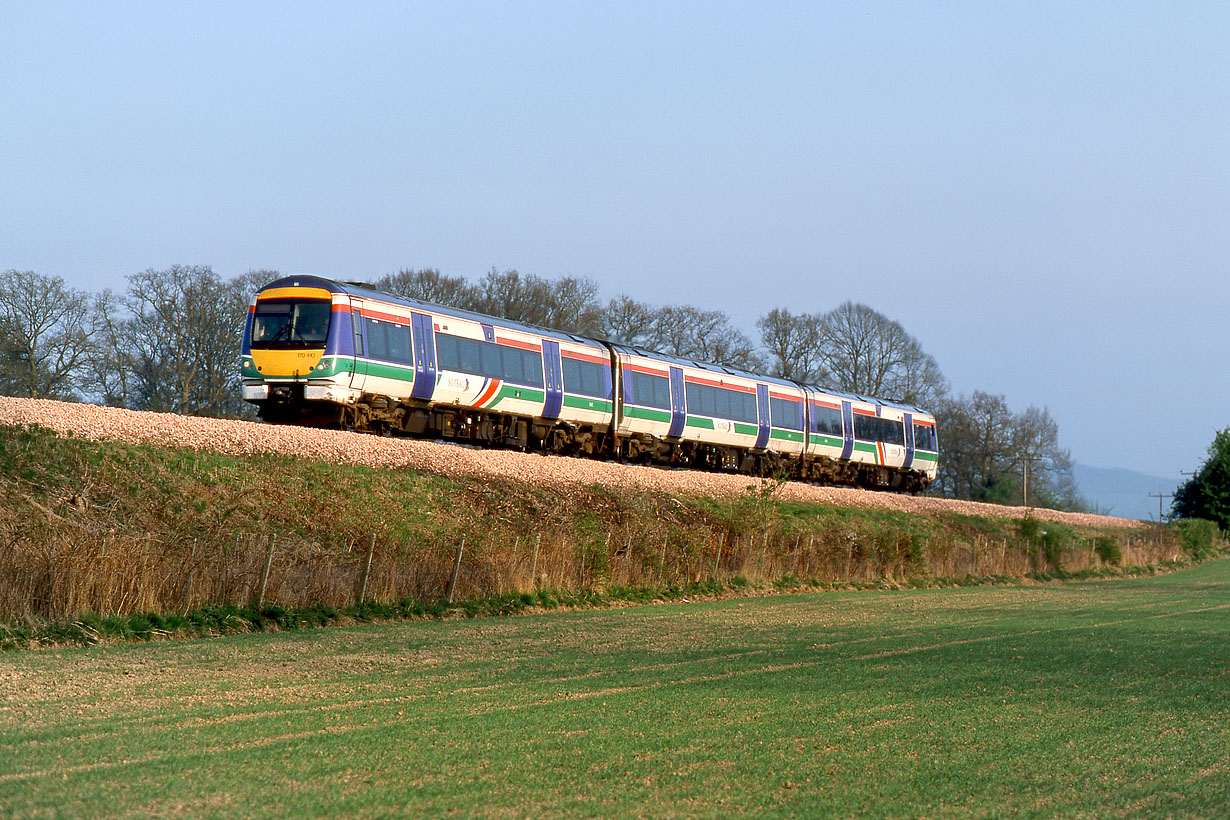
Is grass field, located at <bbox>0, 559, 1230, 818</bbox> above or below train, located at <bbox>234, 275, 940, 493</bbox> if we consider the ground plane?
below

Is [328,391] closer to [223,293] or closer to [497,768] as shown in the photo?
[497,768]

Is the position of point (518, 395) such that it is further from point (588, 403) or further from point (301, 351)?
point (301, 351)

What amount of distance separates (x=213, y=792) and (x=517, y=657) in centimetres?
608

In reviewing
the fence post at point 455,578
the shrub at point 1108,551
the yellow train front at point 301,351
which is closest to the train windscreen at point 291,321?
the yellow train front at point 301,351

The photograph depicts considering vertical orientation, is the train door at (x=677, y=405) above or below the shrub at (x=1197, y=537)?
above

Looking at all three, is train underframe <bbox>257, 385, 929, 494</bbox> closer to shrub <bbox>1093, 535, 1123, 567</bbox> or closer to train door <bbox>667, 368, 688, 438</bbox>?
train door <bbox>667, 368, 688, 438</bbox>

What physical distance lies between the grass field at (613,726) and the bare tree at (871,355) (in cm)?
5847

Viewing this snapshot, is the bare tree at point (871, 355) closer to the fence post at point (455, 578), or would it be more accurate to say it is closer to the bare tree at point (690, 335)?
the bare tree at point (690, 335)

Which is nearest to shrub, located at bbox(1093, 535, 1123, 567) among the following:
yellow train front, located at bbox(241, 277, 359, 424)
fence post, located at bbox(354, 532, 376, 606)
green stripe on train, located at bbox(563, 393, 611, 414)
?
green stripe on train, located at bbox(563, 393, 611, 414)

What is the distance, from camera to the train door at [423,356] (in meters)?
26.0

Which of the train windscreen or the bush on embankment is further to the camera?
the train windscreen

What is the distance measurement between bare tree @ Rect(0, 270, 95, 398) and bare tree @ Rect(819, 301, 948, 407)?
42198 millimetres

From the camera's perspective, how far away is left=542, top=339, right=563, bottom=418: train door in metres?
30.1

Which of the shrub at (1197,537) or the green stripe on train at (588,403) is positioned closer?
the green stripe on train at (588,403)
